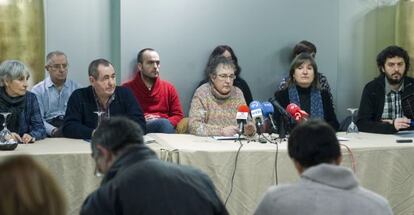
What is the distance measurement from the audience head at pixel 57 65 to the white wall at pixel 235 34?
555mm

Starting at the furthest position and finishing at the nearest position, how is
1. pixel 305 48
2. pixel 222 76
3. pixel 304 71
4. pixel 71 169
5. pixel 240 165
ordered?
pixel 305 48 → pixel 304 71 → pixel 222 76 → pixel 240 165 → pixel 71 169

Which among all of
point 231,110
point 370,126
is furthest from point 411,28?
point 231,110

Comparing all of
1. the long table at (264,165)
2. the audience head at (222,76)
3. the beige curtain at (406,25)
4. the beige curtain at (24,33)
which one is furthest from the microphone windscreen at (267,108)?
the beige curtain at (406,25)

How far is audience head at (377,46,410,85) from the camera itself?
4.74m

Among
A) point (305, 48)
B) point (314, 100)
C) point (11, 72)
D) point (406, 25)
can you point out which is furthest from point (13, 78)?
point (406, 25)

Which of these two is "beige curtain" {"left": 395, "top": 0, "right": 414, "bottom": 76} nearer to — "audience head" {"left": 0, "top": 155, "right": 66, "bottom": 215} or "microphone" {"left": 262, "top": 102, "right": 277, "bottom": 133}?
"microphone" {"left": 262, "top": 102, "right": 277, "bottom": 133}

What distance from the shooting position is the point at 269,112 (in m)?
3.92

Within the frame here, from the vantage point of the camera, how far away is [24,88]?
156 inches

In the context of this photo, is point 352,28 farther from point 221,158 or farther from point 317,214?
point 317,214

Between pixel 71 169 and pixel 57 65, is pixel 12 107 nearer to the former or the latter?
pixel 71 169

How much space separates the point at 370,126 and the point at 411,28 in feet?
6.66

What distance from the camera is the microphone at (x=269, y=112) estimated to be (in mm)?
3895

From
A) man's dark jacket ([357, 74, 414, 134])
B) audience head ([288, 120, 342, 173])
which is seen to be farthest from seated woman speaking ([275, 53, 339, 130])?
audience head ([288, 120, 342, 173])

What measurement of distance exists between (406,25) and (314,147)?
4.48 m
